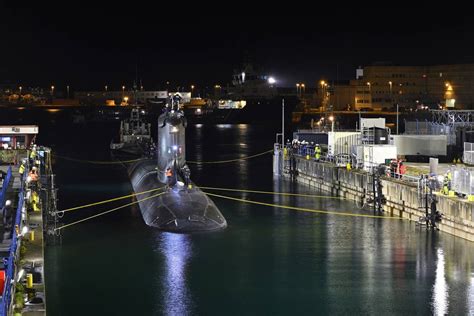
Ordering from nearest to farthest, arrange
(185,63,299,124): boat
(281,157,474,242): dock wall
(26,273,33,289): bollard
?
1. (26,273,33,289): bollard
2. (281,157,474,242): dock wall
3. (185,63,299,124): boat

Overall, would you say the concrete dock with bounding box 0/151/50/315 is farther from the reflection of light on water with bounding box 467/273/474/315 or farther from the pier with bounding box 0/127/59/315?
the reflection of light on water with bounding box 467/273/474/315

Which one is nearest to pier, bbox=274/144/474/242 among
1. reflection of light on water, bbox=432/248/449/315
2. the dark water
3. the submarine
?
the dark water

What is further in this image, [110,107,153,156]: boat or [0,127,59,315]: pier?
[110,107,153,156]: boat

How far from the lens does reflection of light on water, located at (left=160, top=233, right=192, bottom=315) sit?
20.4 meters

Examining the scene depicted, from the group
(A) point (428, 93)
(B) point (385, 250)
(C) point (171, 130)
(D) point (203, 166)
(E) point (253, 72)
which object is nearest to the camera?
(B) point (385, 250)

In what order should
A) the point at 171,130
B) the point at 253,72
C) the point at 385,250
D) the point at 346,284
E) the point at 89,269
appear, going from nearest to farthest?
the point at 346,284 < the point at 89,269 < the point at 385,250 < the point at 171,130 < the point at 253,72

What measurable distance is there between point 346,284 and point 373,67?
147 m

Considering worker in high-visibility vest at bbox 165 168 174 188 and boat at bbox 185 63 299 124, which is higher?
boat at bbox 185 63 299 124

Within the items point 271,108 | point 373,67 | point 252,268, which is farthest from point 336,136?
point 271,108

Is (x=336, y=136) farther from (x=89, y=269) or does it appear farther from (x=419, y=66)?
(x=419, y=66)

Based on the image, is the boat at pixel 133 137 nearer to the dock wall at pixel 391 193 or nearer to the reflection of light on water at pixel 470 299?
the dock wall at pixel 391 193

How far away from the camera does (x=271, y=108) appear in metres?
183

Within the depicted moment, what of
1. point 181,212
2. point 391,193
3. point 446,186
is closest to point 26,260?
point 181,212

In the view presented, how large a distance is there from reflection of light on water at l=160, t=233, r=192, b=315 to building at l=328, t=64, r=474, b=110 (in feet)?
431
